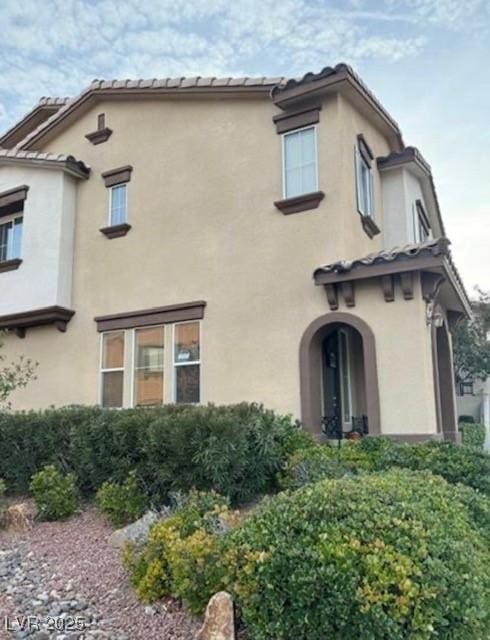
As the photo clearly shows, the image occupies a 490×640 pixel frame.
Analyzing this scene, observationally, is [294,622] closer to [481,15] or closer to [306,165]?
[306,165]

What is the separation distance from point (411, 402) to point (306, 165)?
5067 millimetres

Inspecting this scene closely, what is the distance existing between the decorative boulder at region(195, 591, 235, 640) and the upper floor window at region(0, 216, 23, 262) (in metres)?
12.3

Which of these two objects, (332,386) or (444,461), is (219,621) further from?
(332,386)

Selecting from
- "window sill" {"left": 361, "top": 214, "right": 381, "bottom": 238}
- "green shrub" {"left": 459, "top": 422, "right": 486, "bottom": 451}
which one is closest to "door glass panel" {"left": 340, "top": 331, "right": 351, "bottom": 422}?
"window sill" {"left": 361, "top": 214, "right": 381, "bottom": 238}

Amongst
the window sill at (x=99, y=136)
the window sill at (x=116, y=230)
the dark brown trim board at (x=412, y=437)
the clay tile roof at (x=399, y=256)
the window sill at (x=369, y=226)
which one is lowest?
the dark brown trim board at (x=412, y=437)

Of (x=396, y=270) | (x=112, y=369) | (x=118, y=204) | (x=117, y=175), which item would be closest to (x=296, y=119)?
(x=396, y=270)

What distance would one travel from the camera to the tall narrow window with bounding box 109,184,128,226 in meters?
13.1

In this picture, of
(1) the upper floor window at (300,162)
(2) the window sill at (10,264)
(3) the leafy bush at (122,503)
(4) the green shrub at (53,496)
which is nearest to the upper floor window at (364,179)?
(1) the upper floor window at (300,162)

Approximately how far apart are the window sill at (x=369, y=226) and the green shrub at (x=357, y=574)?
26.4 ft

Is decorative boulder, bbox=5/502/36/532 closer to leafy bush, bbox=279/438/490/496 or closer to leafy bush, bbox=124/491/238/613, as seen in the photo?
leafy bush, bbox=124/491/238/613

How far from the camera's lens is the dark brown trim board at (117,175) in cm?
1298

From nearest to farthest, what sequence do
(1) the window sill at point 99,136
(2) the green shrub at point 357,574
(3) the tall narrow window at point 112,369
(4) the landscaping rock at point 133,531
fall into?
(2) the green shrub at point 357,574
(4) the landscaping rock at point 133,531
(3) the tall narrow window at point 112,369
(1) the window sill at point 99,136

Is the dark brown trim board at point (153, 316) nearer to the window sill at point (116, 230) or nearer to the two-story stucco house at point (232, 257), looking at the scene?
the two-story stucco house at point (232, 257)

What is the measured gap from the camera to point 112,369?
1255cm
